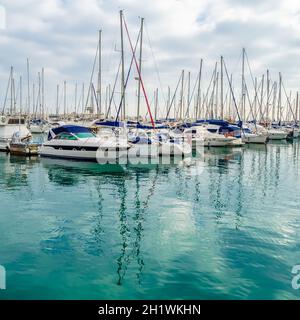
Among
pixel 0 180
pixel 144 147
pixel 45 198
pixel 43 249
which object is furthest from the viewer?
pixel 144 147

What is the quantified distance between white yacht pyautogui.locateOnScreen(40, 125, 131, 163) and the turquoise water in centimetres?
945

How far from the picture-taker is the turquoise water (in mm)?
8336

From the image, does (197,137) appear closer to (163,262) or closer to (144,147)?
(144,147)

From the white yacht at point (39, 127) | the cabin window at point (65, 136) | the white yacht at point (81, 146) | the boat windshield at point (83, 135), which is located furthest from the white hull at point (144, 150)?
the white yacht at point (39, 127)

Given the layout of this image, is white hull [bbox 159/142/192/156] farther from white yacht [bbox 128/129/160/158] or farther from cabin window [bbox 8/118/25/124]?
cabin window [bbox 8/118/25/124]

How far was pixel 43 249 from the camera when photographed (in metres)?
10.5

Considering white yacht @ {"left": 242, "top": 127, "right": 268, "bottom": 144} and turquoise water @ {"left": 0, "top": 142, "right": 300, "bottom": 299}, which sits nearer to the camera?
turquoise water @ {"left": 0, "top": 142, "right": 300, "bottom": 299}

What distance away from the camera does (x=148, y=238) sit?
11609 millimetres

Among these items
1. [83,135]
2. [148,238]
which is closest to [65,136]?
[83,135]

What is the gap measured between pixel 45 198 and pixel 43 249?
24.7ft

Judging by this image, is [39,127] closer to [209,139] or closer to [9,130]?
[9,130]

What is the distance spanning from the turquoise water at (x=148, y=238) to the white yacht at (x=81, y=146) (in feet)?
31.0

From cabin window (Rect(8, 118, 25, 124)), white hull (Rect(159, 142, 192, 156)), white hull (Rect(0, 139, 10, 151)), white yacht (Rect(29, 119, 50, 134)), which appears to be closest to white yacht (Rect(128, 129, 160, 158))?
white hull (Rect(159, 142, 192, 156))
